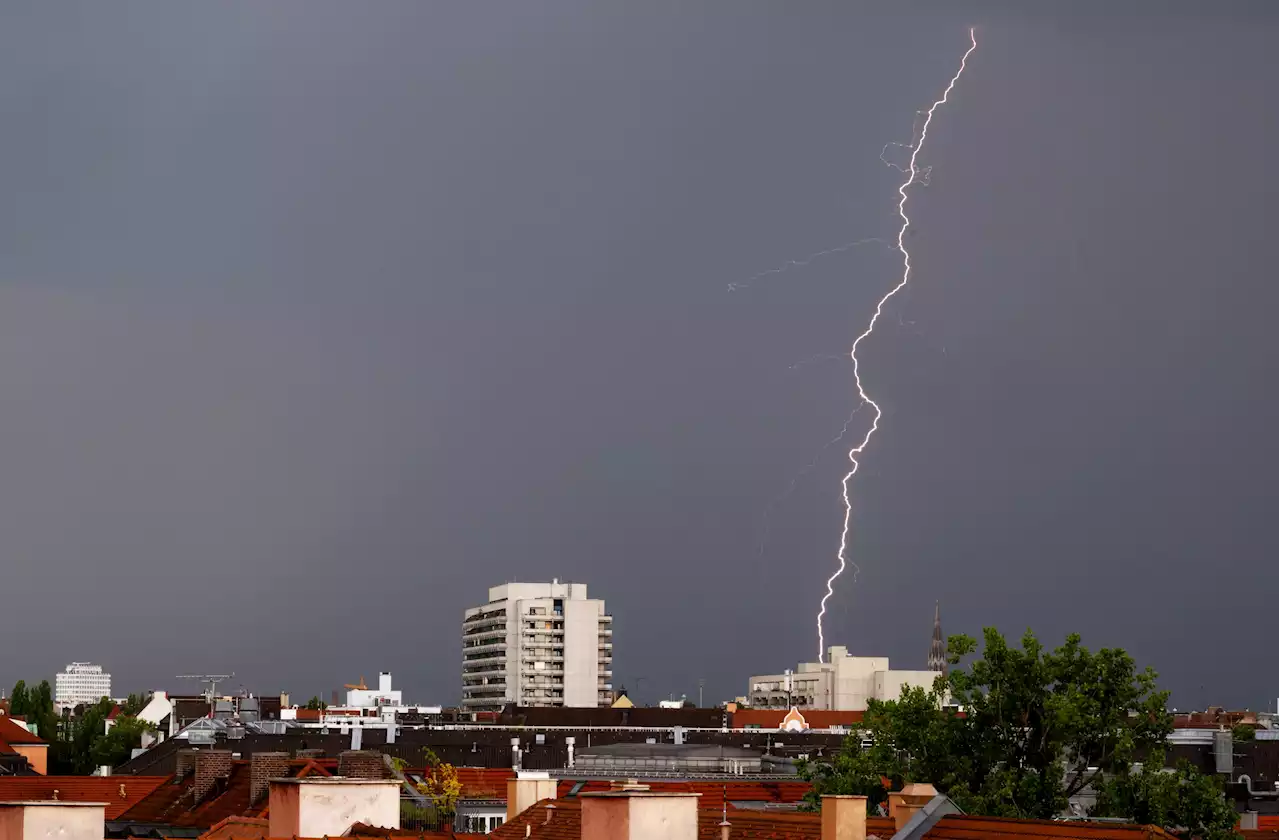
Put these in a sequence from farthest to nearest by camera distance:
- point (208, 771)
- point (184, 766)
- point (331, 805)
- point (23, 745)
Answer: point (23, 745) < point (184, 766) < point (208, 771) < point (331, 805)

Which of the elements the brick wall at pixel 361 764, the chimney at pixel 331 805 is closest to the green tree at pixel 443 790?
the brick wall at pixel 361 764

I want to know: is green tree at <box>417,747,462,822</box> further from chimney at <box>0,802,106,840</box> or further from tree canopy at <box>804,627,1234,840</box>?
chimney at <box>0,802,106,840</box>

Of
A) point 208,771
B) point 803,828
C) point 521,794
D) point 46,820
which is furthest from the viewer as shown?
point 208,771

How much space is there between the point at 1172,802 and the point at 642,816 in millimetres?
34504

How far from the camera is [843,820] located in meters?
32.8

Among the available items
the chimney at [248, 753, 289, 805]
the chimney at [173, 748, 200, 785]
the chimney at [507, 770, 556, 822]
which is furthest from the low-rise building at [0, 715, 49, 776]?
the chimney at [507, 770, 556, 822]

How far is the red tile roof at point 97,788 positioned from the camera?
57.7m

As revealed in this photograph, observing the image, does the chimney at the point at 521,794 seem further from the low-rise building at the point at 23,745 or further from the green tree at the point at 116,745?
the green tree at the point at 116,745

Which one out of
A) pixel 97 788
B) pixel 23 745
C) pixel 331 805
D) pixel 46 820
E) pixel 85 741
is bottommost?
pixel 46 820

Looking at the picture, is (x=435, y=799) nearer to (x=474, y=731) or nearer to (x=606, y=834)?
(x=606, y=834)

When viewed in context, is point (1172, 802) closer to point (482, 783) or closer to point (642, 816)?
point (482, 783)

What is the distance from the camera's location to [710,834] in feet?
113

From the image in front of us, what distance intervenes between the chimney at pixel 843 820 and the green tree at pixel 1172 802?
1888 cm

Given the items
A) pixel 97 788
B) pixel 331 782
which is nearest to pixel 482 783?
pixel 97 788
